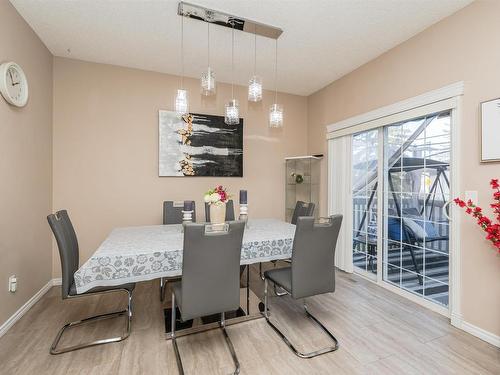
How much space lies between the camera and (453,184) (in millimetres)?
2303

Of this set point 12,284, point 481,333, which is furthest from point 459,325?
point 12,284

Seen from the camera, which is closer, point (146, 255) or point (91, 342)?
point (146, 255)

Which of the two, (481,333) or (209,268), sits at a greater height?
(209,268)

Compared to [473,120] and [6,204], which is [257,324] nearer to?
[6,204]

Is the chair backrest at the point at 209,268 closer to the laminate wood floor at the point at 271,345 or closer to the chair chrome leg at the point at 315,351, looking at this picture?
the laminate wood floor at the point at 271,345

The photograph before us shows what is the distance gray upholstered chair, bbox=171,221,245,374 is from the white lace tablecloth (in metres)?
0.27

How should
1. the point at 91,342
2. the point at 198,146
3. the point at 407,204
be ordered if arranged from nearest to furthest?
the point at 91,342 → the point at 407,204 → the point at 198,146

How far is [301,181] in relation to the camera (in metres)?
4.26

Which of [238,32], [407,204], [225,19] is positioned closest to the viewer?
[225,19]

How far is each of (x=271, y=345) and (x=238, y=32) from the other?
9.64ft

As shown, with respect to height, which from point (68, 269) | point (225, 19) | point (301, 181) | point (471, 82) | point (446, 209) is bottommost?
point (68, 269)

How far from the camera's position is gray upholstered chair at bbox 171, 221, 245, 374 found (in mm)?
1637

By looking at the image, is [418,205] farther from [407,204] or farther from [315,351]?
[315,351]

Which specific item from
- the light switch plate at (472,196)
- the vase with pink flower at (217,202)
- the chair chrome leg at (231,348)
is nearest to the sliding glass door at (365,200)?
the light switch plate at (472,196)
